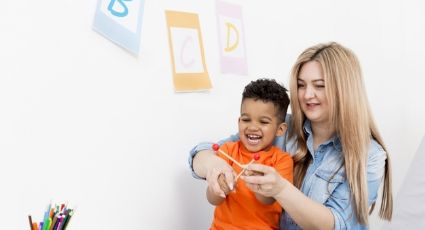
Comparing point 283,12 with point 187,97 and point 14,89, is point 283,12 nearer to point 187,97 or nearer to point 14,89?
point 187,97

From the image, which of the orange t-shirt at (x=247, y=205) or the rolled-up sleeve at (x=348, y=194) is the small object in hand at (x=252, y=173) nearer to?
the orange t-shirt at (x=247, y=205)

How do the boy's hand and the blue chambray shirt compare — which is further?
the blue chambray shirt

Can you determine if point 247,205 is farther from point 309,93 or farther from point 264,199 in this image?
point 309,93

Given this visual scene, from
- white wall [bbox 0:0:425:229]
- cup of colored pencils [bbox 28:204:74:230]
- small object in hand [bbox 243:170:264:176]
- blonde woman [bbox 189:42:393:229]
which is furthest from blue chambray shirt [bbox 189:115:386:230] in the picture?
cup of colored pencils [bbox 28:204:74:230]

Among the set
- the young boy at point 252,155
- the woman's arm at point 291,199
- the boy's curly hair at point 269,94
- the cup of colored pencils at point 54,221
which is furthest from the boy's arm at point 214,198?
the cup of colored pencils at point 54,221

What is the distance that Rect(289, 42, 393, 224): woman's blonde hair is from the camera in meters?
1.03

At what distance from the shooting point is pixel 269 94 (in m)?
1.03

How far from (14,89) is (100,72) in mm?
191

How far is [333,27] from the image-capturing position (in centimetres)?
175

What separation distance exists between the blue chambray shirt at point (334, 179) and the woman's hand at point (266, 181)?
197mm

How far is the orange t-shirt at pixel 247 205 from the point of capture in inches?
39.2

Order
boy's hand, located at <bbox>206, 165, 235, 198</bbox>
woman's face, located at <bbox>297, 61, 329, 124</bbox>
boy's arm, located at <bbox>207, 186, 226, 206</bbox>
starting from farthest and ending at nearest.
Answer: woman's face, located at <bbox>297, 61, 329, 124</bbox>
boy's arm, located at <bbox>207, 186, 226, 206</bbox>
boy's hand, located at <bbox>206, 165, 235, 198</bbox>

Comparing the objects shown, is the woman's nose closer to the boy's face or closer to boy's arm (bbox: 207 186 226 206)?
the boy's face

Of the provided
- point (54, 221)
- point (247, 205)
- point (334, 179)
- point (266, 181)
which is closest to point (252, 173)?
point (266, 181)
